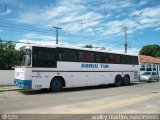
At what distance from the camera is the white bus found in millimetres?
17891

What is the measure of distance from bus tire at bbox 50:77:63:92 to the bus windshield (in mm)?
2380

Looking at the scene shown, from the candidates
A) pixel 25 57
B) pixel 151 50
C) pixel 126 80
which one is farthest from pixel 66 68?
pixel 151 50

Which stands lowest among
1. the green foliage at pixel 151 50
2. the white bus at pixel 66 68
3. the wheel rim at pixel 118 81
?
the wheel rim at pixel 118 81

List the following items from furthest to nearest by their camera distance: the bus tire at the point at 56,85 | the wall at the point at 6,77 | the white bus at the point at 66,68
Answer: the wall at the point at 6,77 → the bus tire at the point at 56,85 → the white bus at the point at 66,68

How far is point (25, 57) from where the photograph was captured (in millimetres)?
18250

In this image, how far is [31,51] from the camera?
17750 millimetres

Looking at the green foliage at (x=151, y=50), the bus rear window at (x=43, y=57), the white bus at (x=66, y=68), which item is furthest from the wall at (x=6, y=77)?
the green foliage at (x=151, y=50)

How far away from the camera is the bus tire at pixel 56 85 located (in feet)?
62.8

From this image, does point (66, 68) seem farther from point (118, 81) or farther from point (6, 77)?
point (118, 81)

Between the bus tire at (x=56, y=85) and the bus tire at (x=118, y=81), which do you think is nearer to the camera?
the bus tire at (x=56, y=85)

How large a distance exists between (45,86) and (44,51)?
2425mm

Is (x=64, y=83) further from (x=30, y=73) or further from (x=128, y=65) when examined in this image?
(x=128, y=65)

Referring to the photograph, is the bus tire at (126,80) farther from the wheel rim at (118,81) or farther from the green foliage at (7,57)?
the green foliage at (7,57)

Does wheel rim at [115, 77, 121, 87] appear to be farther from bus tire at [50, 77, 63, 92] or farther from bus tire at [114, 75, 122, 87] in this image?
bus tire at [50, 77, 63, 92]
